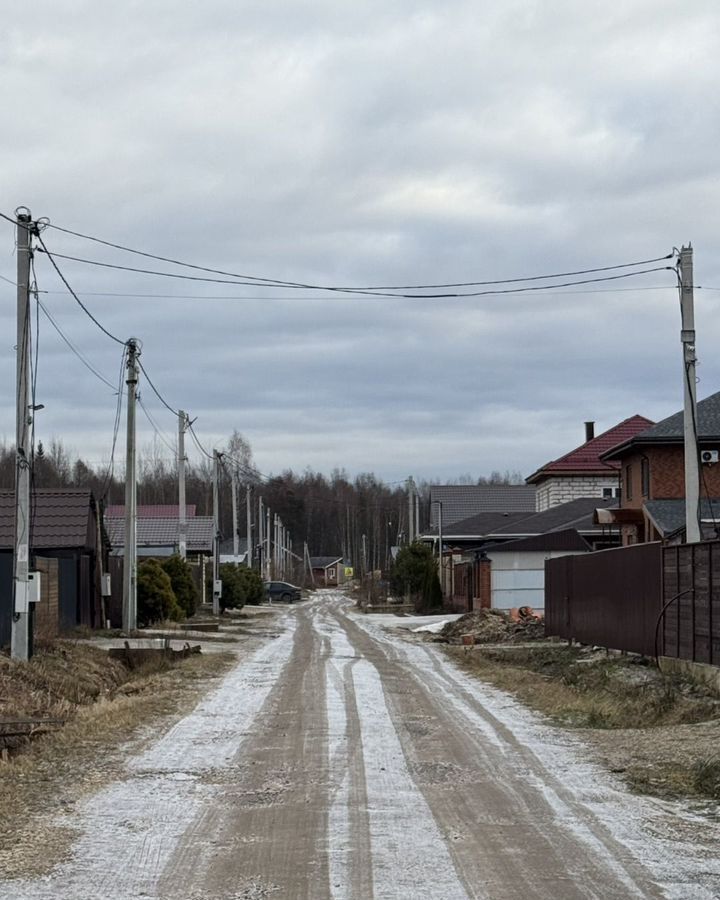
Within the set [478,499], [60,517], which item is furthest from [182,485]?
[478,499]

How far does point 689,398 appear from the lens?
2114 centimetres

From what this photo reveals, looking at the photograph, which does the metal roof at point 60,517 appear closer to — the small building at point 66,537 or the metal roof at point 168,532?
the small building at point 66,537

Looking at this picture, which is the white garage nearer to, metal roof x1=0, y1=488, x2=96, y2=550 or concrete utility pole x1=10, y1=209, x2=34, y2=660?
metal roof x1=0, y1=488, x2=96, y2=550

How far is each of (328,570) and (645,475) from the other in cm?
11856

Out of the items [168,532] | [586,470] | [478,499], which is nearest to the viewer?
[586,470]

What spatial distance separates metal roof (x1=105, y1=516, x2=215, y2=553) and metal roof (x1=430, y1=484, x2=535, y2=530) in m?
16.8

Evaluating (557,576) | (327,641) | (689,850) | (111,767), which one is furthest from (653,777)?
(327,641)

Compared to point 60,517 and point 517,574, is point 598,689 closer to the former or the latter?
point 60,517

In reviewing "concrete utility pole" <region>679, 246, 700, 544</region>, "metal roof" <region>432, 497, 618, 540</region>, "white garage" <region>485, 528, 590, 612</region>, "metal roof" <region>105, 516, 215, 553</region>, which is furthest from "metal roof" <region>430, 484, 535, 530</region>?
"concrete utility pole" <region>679, 246, 700, 544</region>

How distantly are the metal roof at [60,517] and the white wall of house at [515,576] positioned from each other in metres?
21.4

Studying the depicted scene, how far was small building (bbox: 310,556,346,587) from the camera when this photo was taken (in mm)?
154000

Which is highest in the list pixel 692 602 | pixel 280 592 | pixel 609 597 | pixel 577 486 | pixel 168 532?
pixel 577 486

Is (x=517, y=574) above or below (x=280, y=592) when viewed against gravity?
above

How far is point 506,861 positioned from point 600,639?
17.9 m
